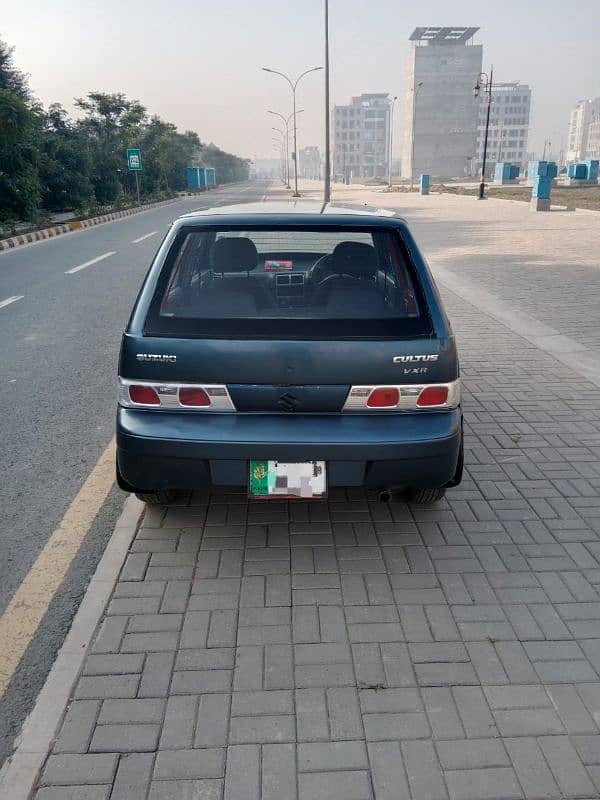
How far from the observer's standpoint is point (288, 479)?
3201mm

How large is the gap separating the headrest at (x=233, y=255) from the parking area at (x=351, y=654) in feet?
4.27

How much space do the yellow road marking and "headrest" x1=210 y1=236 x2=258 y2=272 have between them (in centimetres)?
153

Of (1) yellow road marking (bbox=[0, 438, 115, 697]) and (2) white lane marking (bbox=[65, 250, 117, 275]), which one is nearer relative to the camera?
(1) yellow road marking (bbox=[0, 438, 115, 697])

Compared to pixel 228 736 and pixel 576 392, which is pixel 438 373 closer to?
pixel 228 736

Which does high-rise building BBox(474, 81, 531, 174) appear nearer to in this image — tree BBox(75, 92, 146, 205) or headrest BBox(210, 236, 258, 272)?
tree BBox(75, 92, 146, 205)

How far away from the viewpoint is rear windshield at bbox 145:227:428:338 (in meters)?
3.18

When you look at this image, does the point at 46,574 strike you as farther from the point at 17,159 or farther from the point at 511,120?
the point at 511,120

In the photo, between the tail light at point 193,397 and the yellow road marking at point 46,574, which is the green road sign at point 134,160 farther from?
the tail light at point 193,397

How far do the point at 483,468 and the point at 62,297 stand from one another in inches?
325

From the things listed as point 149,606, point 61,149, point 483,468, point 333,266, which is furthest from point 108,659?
point 61,149

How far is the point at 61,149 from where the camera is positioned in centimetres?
2845

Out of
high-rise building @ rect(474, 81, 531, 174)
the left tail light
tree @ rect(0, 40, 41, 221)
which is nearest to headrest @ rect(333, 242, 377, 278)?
the left tail light

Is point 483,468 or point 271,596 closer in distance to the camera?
point 271,596

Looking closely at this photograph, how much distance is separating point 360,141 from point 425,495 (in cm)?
18466
